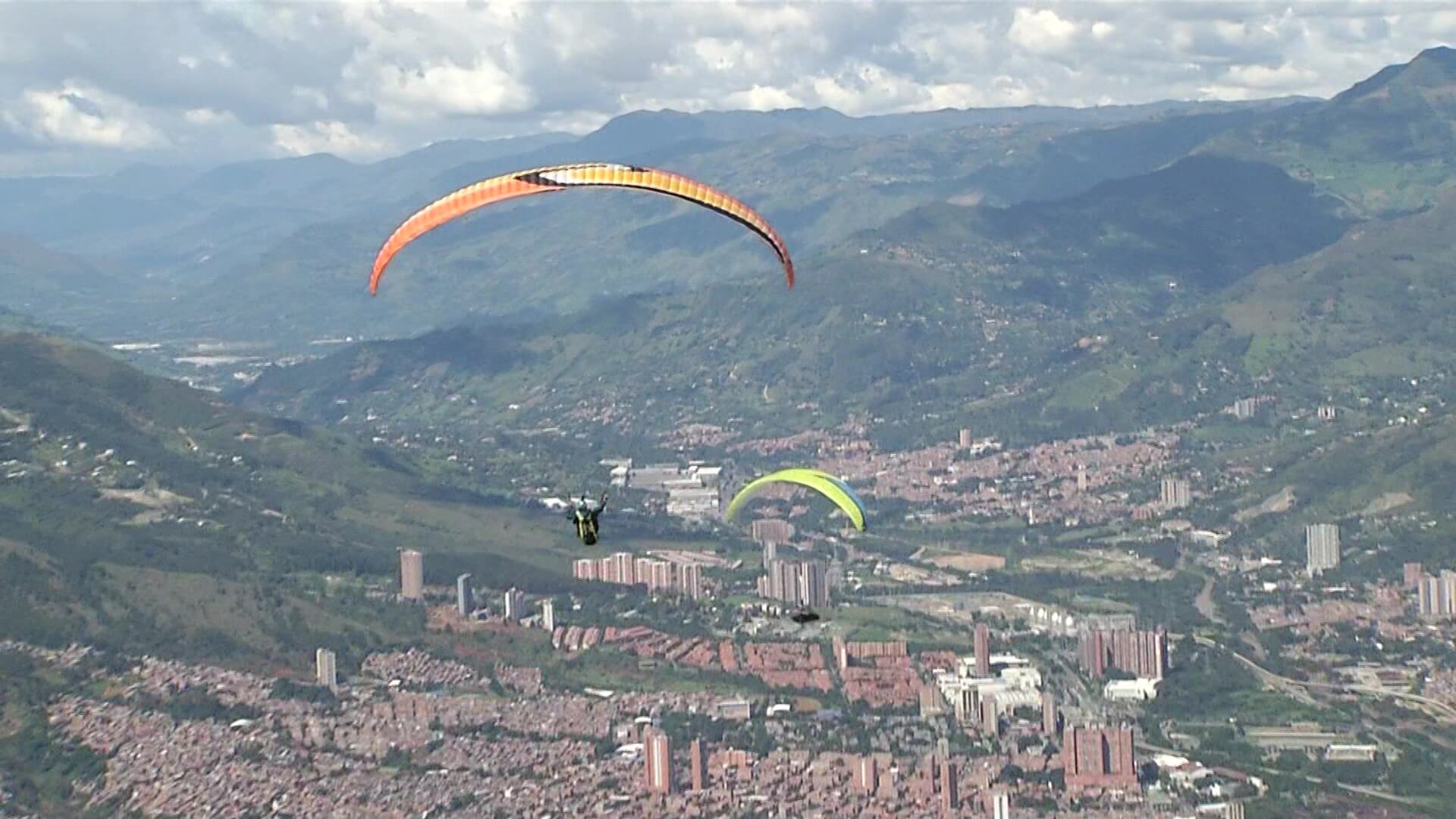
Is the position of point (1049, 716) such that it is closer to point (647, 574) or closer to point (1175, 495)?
point (647, 574)

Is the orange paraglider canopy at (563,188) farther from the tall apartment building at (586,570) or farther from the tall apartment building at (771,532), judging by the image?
the tall apartment building at (771,532)

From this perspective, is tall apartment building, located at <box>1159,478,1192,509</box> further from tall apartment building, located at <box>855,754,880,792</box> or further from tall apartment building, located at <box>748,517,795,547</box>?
tall apartment building, located at <box>855,754,880,792</box>

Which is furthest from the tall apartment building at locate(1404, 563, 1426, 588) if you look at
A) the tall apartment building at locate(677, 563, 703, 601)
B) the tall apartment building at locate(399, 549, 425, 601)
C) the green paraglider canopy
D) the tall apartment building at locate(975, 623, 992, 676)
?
the green paraglider canopy

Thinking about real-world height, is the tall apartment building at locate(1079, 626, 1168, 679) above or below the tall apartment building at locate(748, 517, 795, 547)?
below

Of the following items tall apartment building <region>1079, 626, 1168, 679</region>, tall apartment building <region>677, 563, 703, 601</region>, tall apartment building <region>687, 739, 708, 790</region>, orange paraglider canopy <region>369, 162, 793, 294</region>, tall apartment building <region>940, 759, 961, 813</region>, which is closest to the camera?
orange paraglider canopy <region>369, 162, 793, 294</region>

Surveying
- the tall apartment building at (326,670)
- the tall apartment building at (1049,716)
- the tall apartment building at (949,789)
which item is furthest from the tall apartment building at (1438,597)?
the tall apartment building at (326,670)
